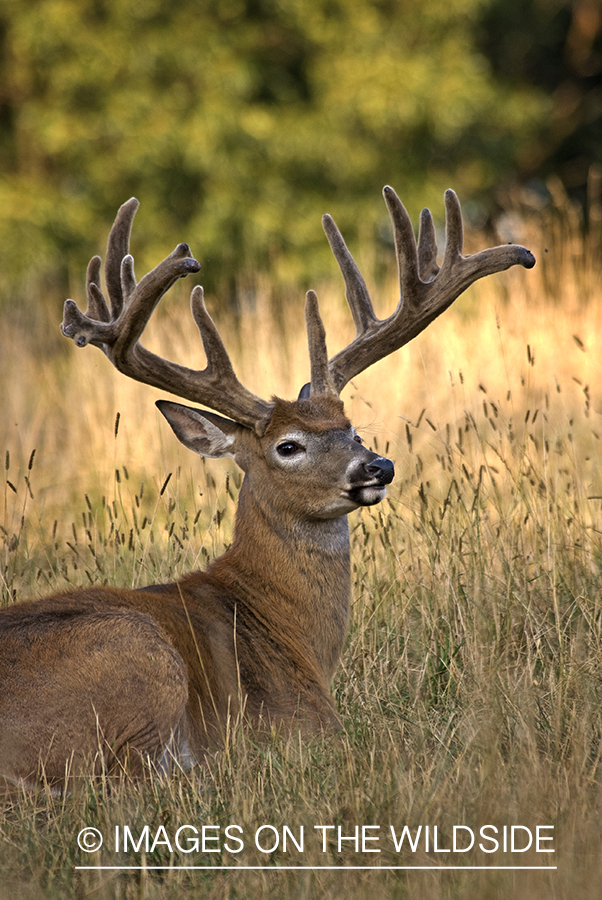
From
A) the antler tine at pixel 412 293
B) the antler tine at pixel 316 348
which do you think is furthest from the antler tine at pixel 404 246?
the antler tine at pixel 316 348

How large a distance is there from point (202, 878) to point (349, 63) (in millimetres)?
13620

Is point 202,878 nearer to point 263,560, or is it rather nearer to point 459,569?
point 263,560

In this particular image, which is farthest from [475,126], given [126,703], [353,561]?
[126,703]

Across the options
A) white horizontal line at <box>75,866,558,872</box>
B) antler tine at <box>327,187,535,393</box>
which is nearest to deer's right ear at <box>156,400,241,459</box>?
antler tine at <box>327,187,535,393</box>

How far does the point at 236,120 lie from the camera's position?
14898 millimetres

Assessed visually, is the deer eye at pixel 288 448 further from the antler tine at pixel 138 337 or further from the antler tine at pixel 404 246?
the antler tine at pixel 404 246

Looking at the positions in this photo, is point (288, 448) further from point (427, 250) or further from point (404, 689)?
point (427, 250)

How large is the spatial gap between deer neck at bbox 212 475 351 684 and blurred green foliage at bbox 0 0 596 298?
410 inches

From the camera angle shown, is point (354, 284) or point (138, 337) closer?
point (138, 337)

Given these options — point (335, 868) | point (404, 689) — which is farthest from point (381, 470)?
point (335, 868)

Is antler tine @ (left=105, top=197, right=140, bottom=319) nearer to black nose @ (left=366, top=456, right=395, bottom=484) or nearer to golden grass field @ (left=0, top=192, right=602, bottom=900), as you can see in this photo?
golden grass field @ (left=0, top=192, right=602, bottom=900)

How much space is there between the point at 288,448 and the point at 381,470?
0.47m

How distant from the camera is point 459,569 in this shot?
526 centimetres

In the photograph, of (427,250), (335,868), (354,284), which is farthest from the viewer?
(427,250)
